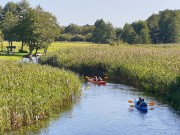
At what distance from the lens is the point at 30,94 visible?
24.7 metres

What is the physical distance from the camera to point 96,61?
49406 millimetres

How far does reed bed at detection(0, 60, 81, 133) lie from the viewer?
21891 millimetres

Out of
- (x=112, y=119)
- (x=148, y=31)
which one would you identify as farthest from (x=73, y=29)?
(x=112, y=119)

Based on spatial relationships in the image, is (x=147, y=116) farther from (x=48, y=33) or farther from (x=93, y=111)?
(x=48, y=33)

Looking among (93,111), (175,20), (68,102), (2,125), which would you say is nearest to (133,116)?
(93,111)

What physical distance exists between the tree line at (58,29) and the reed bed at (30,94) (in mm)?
39609

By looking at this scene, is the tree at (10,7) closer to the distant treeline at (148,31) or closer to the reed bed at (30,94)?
the distant treeline at (148,31)

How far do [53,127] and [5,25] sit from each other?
73467 millimetres

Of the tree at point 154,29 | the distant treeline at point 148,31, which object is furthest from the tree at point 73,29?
the tree at point 154,29

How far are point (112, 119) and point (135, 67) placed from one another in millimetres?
16392

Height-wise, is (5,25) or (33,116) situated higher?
(5,25)

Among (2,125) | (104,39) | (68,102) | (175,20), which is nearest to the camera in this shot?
(2,125)

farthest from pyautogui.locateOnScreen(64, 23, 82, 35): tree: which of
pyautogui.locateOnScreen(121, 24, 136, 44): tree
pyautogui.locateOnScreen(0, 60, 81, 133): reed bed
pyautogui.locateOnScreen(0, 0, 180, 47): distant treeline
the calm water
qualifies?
pyautogui.locateOnScreen(0, 60, 81, 133): reed bed

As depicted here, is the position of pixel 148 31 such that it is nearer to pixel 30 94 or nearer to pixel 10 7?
pixel 10 7
